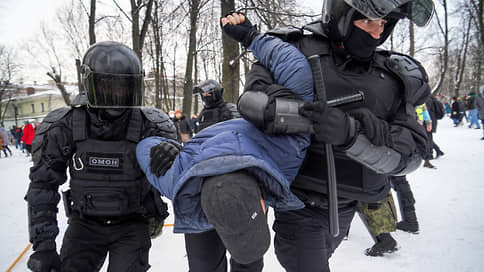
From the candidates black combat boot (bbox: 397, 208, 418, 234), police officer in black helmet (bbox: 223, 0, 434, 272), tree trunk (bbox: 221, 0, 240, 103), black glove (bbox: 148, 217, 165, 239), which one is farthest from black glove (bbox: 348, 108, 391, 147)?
tree trunk (bbox: 221, 0, 240, 103)

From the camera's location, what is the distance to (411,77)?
1.40 m

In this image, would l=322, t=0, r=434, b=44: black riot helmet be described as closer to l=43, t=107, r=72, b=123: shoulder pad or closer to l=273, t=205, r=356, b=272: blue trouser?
l=273, t=205, r=356, b=272: blue trouser

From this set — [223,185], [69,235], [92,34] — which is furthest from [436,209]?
[92,34]

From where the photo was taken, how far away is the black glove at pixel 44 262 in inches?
60.8

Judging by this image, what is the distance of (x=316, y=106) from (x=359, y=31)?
0.50 metres

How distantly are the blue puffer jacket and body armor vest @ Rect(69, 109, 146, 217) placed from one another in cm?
55

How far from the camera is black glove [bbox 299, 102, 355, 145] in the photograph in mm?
1077

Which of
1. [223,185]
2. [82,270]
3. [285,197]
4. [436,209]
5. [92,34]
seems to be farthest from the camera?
[92,34]

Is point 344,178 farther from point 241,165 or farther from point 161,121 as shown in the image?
point 161,121

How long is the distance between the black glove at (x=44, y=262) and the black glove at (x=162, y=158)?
36.6 inches

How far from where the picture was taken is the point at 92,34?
30.7 feet

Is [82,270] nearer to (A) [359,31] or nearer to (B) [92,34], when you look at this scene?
(A) [359,31]

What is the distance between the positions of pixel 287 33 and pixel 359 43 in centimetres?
34

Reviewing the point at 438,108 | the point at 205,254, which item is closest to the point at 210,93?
the point at 205,254
